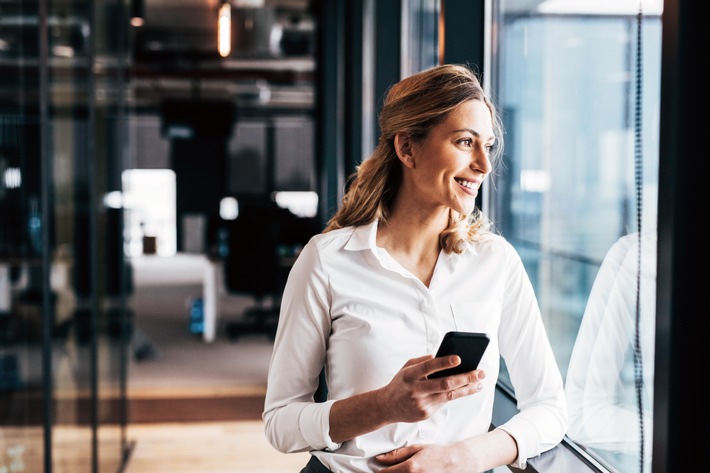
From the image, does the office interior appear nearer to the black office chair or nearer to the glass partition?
the glass partition

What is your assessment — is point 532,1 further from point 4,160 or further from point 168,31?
point 168,31

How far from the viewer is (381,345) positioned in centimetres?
A: 144

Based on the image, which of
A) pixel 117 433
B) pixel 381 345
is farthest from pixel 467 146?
pixel 117 433

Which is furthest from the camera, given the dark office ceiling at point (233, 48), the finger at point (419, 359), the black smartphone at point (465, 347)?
the dark office ceiling at point (233, 48)

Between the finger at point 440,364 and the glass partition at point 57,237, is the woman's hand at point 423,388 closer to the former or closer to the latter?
the finger at point 440,364

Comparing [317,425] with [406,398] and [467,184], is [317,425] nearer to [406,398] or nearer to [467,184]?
[406,398]

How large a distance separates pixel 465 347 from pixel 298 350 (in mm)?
453

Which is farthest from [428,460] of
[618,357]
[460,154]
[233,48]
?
[233,48]

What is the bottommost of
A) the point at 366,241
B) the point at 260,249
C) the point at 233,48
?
the point at 260,249

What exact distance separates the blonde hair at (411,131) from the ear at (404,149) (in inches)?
0.6

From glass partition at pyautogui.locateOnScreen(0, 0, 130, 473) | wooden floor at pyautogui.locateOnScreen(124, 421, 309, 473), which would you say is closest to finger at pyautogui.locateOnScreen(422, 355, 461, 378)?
glass partition at pyautogui.locateOnScreen(0, 0, 130, 473)

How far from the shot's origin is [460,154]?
4.72ft

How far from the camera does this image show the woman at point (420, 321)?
1.43 metres

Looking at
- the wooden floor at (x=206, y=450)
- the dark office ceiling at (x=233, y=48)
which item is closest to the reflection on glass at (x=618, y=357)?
the wooden floor at (x=206, y=450)
